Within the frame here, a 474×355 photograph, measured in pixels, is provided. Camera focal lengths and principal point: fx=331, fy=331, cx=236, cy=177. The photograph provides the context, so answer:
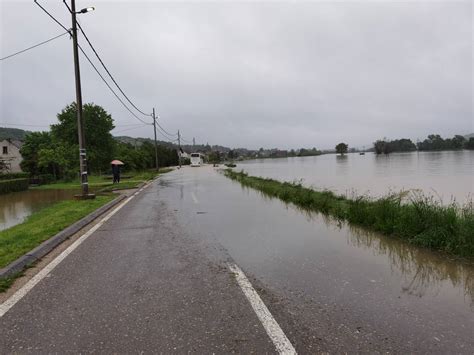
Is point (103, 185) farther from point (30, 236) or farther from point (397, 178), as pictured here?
point (397, 178)

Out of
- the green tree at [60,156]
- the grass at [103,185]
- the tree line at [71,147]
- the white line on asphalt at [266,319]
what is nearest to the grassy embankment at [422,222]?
the white line on asphalt at [266,319]

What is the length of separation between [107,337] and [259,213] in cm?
776

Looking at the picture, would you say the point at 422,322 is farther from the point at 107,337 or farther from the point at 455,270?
the point at 107,337

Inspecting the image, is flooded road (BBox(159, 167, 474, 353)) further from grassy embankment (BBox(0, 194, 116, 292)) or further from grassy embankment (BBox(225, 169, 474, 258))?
grassy embankment (BBox(0, 194, 116, 292))

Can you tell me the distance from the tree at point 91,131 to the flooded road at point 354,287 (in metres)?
34.6

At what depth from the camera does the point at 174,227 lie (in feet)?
27.2

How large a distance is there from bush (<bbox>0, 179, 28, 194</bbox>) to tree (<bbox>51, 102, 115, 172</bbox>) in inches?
318

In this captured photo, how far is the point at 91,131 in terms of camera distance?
3941cm

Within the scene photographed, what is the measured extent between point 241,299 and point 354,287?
60.5 inches

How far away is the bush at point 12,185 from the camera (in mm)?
25347

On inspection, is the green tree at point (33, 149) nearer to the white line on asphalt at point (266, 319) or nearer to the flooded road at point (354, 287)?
the flooded road at point (354, 287)

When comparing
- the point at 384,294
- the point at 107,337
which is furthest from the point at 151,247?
the point at 384,294

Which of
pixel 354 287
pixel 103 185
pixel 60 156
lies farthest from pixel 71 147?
pixel 354 287

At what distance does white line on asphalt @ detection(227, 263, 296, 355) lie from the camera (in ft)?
9.67
